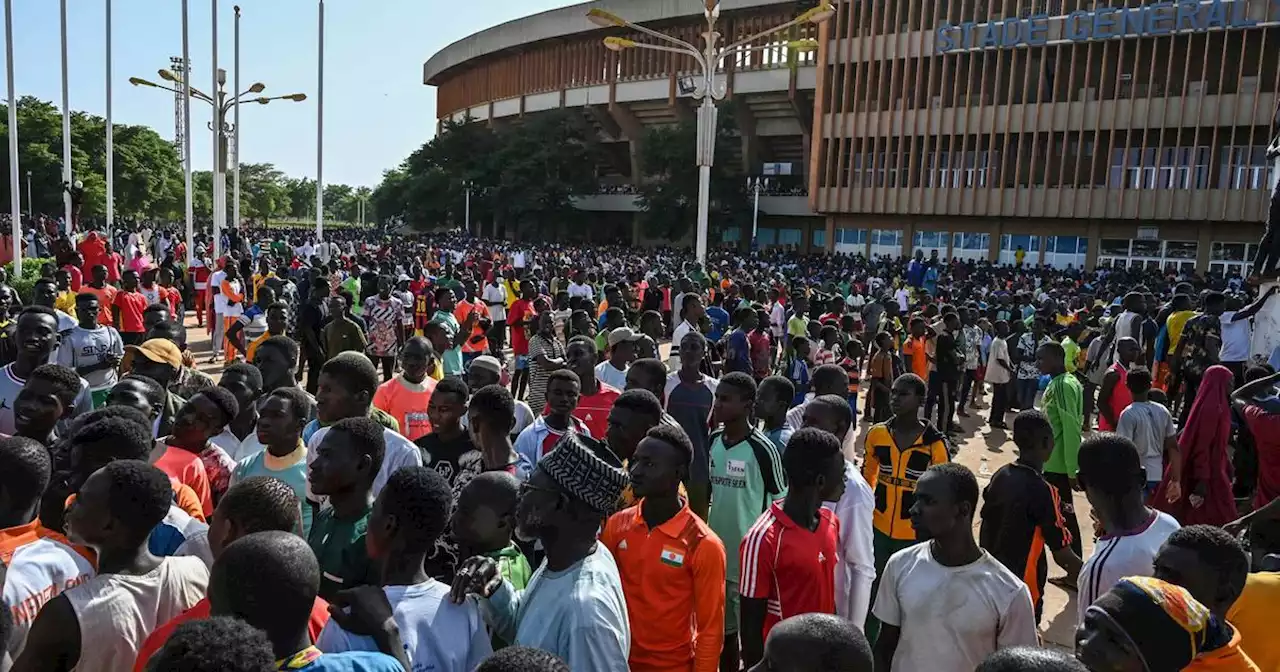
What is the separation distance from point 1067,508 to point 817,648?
3.98m

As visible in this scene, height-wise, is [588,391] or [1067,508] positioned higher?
[588,391]

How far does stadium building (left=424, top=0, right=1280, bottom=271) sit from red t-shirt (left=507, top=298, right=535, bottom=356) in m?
28.8

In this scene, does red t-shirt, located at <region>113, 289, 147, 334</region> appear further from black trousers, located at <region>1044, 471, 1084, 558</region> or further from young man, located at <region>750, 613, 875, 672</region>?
young man, located at <region>750, 613, 875, 672</region>

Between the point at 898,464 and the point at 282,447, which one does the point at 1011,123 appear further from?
the point at 282,447

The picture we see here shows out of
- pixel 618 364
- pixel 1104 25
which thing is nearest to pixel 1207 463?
pixel 618 364

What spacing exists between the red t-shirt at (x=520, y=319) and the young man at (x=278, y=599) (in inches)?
345

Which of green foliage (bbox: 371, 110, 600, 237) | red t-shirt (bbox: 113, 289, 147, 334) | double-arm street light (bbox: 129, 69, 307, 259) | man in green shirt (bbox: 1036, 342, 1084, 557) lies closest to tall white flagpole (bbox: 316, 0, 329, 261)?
double-arm street light (bbox: 129, 69, 307, 259)

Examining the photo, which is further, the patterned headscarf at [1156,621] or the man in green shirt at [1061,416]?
the man in green shirt at [1061,416]

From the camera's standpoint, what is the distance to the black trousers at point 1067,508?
5621mm

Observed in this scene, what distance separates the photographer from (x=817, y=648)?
229 centimetres

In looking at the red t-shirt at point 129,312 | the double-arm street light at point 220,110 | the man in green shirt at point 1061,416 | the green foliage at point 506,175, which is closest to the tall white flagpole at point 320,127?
the double-arm street light at point 220,110

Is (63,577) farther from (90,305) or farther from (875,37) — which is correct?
(875,37)

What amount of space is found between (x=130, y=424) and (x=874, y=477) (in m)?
3.54

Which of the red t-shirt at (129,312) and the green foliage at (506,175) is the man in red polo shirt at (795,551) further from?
the green foliage at (506,175)
